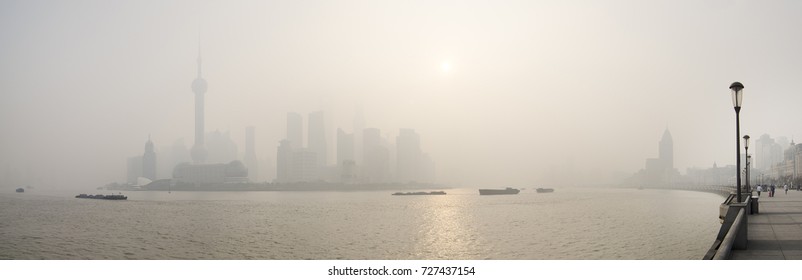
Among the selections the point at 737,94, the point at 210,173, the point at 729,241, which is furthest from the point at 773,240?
the point at 210,173

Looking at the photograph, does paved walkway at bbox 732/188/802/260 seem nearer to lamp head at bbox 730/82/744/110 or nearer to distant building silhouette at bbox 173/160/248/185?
lamp head at bbox 730/82/744/110

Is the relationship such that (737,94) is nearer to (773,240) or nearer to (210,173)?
(773,240)

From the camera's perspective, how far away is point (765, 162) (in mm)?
29922

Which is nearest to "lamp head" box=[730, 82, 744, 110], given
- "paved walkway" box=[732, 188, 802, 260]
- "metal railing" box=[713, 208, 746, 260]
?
"paved walkway" box=[732, 188, 802, 260]

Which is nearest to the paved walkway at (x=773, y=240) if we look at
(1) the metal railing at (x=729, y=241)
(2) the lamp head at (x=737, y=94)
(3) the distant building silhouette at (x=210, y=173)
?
(1) the metal railing at (x=729, y=241)

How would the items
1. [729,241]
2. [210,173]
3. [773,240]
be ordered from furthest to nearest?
[210,173], [773,240], [729,241]

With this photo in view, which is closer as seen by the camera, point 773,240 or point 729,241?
point 729,241

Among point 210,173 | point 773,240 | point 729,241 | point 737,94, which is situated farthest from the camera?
point 210,173

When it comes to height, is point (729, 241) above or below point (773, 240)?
above

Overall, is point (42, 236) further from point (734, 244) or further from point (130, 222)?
point (734, 244)

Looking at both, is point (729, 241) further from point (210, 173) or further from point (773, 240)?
point (210, 173)

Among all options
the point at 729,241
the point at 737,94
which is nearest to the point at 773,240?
the point at 729,241

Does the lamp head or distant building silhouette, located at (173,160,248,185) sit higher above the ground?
the lamp head
